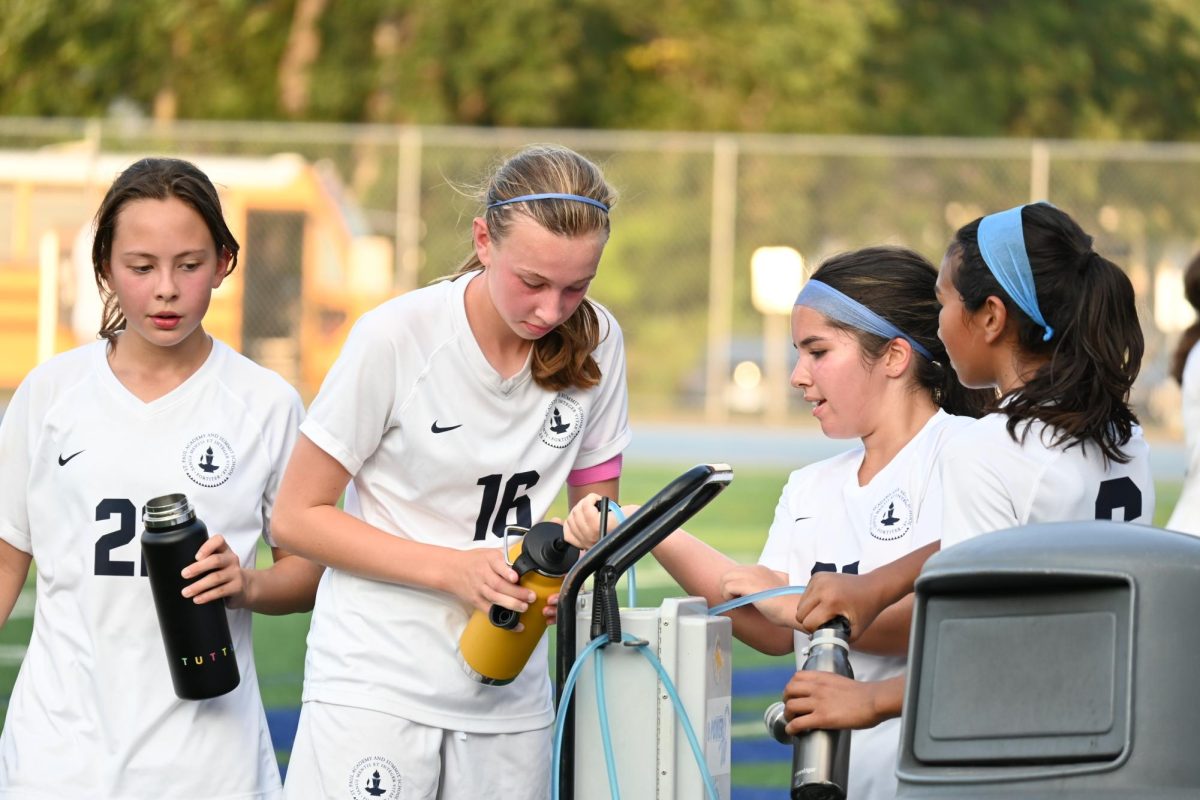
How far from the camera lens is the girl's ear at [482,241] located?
341 centimetres

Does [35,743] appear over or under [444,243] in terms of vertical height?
under

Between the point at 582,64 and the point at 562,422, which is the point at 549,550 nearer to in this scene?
the point at 562,422

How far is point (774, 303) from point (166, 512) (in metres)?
17.0

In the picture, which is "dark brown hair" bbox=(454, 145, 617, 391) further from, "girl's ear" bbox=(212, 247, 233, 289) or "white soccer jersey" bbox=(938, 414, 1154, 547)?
"white soccer jersey" bbox=(938, 414, 1154, 547)

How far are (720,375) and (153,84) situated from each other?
39.4ft

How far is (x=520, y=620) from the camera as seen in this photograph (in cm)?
312

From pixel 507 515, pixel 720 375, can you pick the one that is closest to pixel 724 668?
pixel 507 515

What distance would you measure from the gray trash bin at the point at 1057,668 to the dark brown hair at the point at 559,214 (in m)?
1.26

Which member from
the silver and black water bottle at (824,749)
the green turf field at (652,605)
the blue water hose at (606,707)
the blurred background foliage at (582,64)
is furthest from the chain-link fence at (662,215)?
the blue water hose at (606,707)

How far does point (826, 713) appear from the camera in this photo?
8.56ft

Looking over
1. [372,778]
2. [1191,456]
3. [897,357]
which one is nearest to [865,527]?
[897,357]

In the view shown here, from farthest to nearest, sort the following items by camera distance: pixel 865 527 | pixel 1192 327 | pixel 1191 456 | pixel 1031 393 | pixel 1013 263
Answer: pixel 1192 327 → pixel 1191 456 → pixel 865 527 → pixel 1013 263 → pixel 1031 393

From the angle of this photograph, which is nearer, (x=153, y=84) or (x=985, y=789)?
(x=985, y=789)

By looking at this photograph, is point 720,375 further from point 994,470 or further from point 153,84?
point 994,470
